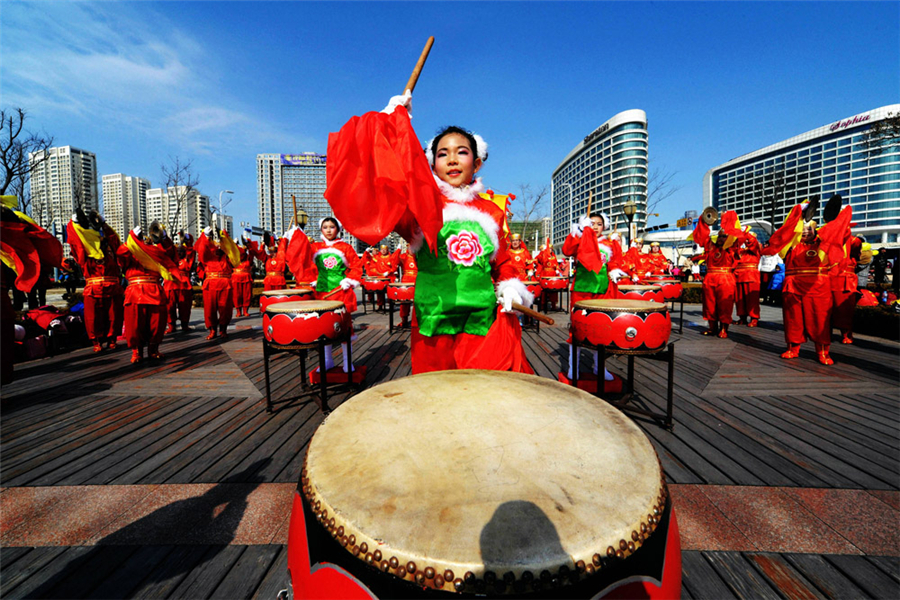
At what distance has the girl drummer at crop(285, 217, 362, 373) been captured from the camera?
4520 mm

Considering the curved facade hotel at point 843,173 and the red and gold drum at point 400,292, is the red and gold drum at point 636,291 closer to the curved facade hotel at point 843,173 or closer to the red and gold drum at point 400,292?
the red and gold drum at point 400,292

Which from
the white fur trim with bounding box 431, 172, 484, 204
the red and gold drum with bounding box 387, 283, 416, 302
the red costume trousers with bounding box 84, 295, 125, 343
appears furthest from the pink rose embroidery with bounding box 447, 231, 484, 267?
the red costume trousers with bounding box 84, 295, 125, 343

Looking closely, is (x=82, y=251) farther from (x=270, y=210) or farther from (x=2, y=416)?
(x=270, y=210)

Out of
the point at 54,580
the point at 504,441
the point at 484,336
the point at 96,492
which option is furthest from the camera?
the point at 96,492

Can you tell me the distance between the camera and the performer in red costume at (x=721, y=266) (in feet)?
19.9

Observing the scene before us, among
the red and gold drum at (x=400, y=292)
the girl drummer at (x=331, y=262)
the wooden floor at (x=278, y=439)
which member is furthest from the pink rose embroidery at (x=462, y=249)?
the red and gold drum at (x=400, y=292)

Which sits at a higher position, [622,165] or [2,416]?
[622,165]

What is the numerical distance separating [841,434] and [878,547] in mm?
1480

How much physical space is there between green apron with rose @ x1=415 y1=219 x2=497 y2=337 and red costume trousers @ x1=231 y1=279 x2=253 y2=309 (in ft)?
32.1

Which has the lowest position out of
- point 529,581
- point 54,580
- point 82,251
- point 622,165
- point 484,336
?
point 54,580

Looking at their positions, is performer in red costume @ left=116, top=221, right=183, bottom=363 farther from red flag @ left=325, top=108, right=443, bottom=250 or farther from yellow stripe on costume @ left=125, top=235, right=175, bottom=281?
red flag @ left=325, top=108, right=443, bottom=250

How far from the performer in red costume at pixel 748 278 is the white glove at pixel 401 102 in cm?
693

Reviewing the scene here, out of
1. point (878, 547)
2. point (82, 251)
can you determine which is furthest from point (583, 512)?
point (82, 251)

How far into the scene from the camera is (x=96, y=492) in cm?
214
